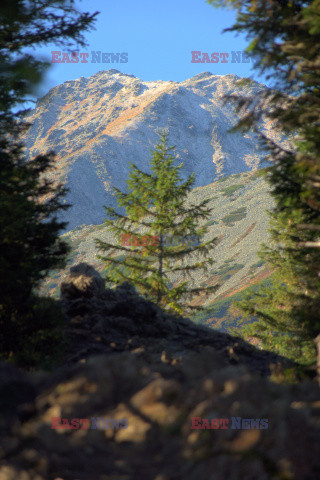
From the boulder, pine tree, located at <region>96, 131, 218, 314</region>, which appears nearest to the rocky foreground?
the boulder

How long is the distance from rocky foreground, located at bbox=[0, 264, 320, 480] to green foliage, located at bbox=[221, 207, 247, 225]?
185 m

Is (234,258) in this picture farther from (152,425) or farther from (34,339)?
(152,425)

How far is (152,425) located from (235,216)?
192671 mm

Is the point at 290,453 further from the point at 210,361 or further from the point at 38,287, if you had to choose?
the point at 38,287

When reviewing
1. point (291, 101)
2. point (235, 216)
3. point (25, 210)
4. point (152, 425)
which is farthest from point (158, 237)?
point (235, 216)

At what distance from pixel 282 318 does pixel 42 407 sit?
71.3 feet

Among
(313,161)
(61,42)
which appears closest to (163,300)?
(61,42)

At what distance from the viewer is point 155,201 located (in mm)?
21531

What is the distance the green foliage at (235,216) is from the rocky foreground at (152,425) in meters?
185

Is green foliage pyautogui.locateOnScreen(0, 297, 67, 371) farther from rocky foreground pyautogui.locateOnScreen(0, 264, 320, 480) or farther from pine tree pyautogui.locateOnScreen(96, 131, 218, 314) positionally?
pine tree pyautogui.locateOnScreen(96, 131, 218, 314)

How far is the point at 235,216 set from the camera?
192 m

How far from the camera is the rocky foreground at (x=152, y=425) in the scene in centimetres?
339

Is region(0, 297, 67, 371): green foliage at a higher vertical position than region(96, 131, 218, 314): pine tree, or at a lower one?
higher

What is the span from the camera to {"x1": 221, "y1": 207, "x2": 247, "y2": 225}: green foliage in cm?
18746
